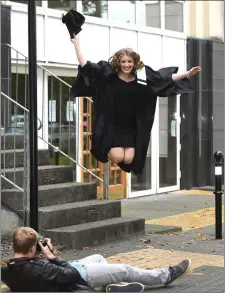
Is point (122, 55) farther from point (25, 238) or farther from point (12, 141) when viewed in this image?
point (12, 141)

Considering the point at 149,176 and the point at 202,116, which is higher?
the point at 202,116

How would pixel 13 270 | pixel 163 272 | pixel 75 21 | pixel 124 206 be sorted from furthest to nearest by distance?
pixel 124 206
pixel 163 272
pixel 13 270
pixel 75 21

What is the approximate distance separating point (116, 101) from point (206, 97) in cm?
1183

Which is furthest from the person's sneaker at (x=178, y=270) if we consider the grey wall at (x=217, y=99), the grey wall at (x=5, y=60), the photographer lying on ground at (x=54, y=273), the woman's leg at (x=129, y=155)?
the grey wall at (x=217, y=99)

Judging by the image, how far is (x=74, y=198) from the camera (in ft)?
31.6

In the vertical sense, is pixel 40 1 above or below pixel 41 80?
above

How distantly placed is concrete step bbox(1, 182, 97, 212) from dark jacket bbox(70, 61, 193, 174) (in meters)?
3.62

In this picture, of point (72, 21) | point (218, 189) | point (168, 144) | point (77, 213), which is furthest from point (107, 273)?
point (168, 144)

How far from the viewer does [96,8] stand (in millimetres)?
14297

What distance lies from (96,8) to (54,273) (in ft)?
31.3

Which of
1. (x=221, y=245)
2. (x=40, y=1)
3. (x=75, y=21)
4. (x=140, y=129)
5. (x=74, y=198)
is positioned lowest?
(x=221, y=245)

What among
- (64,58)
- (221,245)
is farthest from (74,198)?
(64,58)

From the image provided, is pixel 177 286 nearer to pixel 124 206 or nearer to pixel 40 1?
pixel 124 206

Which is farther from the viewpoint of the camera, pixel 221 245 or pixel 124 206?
pixel 124 206
